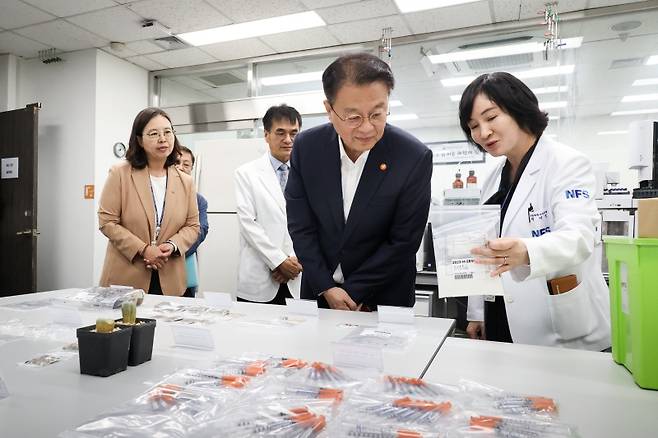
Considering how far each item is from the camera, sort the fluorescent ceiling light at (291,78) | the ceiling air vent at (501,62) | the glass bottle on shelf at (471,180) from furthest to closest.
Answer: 1. the fluorescent ceiling light at (291,78)
2. the ceiling air vent at (501,62)
3. the glass bottle on shelf at (471,180)

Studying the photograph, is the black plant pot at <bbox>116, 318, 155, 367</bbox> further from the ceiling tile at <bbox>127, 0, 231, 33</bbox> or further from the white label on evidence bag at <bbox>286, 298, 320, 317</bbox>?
the ceiling tile at <bbox>127, 0, 231, 33</bbox>

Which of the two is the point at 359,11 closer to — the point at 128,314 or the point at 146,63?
the point at 146,63

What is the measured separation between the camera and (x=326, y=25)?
405 cm

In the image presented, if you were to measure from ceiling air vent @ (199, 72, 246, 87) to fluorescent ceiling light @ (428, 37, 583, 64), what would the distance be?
2177 millimetres

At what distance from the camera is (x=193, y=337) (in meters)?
1.06

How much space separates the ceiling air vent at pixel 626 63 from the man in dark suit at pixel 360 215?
12.3 ft

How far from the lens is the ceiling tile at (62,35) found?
4.18m

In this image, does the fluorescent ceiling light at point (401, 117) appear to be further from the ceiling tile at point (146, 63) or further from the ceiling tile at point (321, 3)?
the ceiling tile at point (146, 63)

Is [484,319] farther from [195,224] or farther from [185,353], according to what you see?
[195,224]

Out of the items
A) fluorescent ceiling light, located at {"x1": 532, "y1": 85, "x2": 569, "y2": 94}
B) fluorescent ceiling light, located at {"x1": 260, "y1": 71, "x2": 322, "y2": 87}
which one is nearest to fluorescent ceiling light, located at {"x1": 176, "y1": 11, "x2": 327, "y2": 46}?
fluorescent ceiling light, located at {"x1": 260, "y1": 71, "x2": 322, "y2": 87}

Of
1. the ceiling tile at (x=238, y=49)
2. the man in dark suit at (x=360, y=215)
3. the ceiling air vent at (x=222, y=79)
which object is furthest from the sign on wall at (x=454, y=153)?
the man in dark suit at (x=360, y=215)

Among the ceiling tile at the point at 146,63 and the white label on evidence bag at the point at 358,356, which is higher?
the ceiling tile at the point at 146,63

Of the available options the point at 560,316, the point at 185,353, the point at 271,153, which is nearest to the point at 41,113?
the point at 271,153

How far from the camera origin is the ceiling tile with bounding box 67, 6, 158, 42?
3.91m
